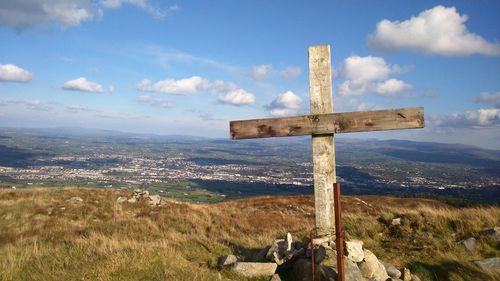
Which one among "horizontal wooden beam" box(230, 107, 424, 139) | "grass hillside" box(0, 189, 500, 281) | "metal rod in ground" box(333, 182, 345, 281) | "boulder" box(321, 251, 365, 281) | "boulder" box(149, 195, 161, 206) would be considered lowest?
"boulder" box(149, 195, 161, 206)

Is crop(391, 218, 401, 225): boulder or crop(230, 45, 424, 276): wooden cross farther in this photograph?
crop(391, 218, 401, 225): boulder

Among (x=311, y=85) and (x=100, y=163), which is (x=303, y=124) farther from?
(x=100, y=163)

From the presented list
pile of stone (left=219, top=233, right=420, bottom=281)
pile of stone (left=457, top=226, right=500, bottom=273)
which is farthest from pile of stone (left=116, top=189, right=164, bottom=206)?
pile of stone (left=457, top=226, right=500, bottom=273)

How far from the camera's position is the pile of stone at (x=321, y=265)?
20.8 feet

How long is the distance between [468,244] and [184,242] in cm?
A: 704

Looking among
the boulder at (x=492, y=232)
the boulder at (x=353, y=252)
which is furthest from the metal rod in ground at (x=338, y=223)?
the boulder at (x=492, y=232)

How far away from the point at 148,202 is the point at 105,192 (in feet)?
12.7

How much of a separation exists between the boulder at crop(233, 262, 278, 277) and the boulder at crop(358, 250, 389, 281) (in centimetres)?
163

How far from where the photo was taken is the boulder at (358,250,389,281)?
675cm

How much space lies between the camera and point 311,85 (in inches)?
291

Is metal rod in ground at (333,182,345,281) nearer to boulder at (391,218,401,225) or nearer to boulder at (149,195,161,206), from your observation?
boulder at (391,218,401,225)

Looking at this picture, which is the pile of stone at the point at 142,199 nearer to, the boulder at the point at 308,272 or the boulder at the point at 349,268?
the boulder at the point at 308,272

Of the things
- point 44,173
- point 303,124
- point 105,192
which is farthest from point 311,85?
point 44,173

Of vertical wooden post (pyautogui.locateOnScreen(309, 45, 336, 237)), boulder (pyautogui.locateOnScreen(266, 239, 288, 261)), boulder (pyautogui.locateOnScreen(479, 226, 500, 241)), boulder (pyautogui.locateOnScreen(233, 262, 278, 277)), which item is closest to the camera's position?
boulder (pyautogui.locateOnScreen(233, 262, 278, 277))
